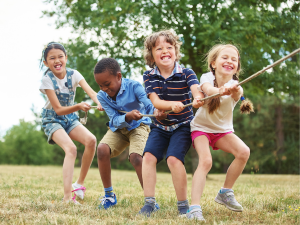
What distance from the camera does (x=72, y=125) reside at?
13.9 feet

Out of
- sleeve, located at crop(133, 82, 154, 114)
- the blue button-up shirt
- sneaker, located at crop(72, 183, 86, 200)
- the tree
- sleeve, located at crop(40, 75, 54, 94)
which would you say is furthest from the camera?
the tree

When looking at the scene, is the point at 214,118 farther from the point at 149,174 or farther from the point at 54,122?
the point at 54,122

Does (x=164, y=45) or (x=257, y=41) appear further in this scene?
(x=257, y=41)

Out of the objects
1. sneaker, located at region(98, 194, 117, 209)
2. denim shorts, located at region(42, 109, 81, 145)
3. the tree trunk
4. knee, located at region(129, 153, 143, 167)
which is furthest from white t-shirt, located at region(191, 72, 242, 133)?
the tree trunk

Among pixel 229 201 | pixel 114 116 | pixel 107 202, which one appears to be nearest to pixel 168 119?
pixel 114 116

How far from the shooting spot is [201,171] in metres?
2.97

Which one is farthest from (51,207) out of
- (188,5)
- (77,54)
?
(77,54)

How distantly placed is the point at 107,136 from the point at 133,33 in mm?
5588

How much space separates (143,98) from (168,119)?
524mm

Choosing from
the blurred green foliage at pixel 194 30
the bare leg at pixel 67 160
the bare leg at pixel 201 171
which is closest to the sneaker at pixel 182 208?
the bare leg at pixel 201 171

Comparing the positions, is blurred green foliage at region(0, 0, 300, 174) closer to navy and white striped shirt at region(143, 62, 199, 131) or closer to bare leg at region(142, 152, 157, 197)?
navy and white striped shirt at region(143, 62, 199, 131)

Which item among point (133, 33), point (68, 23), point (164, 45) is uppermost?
point (68, 23)

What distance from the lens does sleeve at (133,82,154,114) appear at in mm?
3555

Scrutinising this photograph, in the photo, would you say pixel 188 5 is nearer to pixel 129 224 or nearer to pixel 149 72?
pixel 149 72
